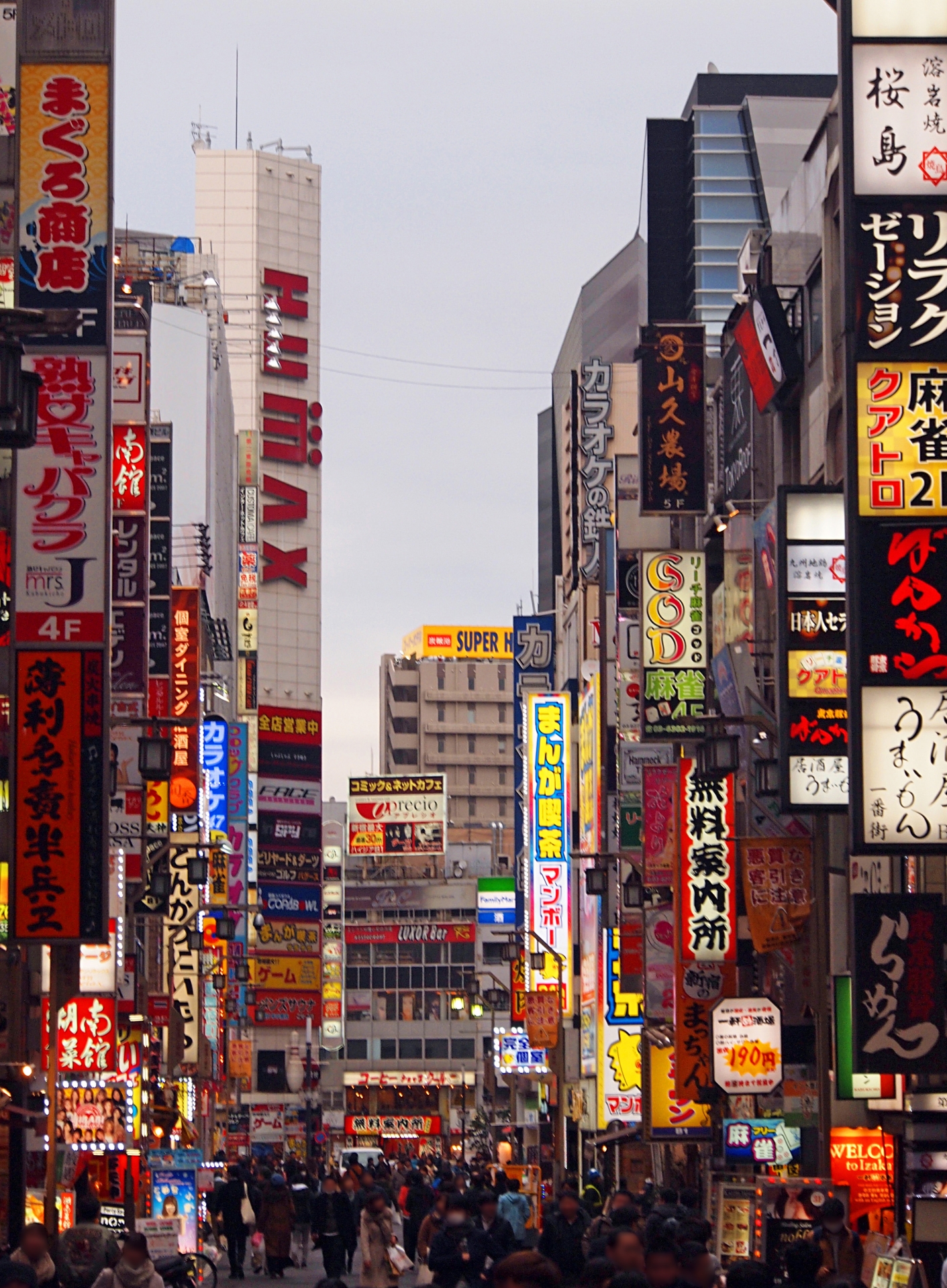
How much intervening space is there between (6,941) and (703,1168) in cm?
1750

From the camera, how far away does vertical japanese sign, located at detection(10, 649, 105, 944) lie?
26.1 m

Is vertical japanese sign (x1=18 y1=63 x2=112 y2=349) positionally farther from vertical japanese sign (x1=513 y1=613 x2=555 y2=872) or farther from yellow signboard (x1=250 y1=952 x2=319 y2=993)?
yellow signboard (x1=250 y1=952 x2=319 y2=993)

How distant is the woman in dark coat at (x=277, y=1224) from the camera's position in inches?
1328

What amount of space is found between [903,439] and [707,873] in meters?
17.7

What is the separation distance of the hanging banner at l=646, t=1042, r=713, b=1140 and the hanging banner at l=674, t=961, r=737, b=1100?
2.85m

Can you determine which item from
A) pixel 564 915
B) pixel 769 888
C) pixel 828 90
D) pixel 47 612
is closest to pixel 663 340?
pixel 769 888

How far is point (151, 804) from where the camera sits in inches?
2019

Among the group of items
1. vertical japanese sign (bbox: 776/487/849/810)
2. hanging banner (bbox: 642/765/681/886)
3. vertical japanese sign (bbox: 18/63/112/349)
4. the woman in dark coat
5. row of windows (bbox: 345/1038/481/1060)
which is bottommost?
row of windows (bbox: 345/1038/481/1060)

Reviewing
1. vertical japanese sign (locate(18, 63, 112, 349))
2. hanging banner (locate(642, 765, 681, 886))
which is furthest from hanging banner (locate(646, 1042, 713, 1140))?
vertical japanese sign (locate(18, 63, 112, 349))

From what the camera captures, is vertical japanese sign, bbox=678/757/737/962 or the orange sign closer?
the orange sign

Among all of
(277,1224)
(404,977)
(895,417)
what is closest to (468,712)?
(404,977)

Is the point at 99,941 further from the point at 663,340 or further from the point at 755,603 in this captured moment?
the point at 663,340

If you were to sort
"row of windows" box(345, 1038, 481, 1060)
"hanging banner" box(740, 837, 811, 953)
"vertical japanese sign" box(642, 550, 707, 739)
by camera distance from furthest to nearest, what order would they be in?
"row of windows" box(345, 1038, 481, 1060) → "vertical japanese sign" box(642, 550, 707, 739) → "hanging banner" box(740, 837, 811, 953)

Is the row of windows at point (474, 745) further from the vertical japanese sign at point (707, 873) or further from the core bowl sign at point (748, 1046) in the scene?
the core bowl sign at point (748, 1046)
